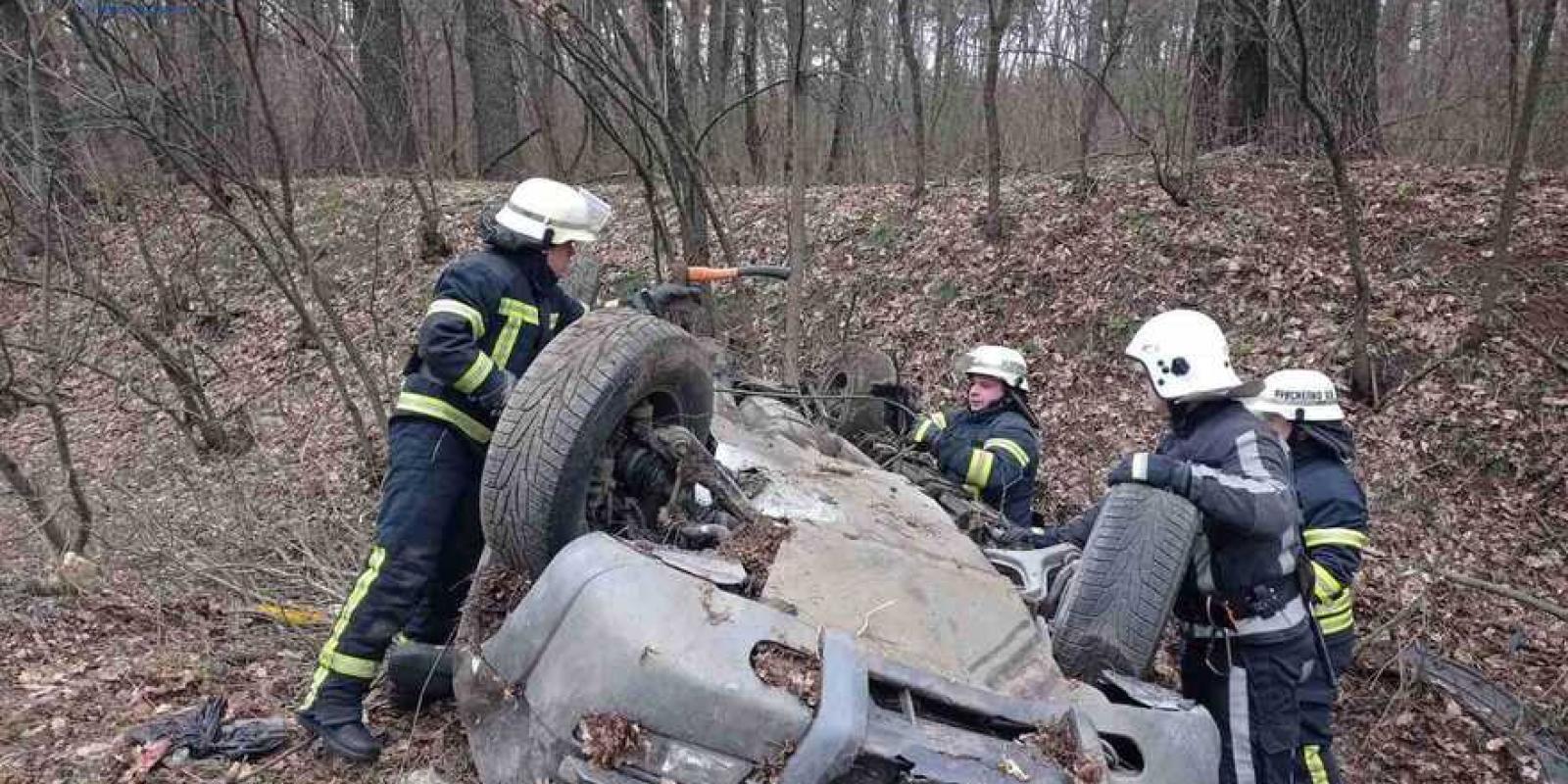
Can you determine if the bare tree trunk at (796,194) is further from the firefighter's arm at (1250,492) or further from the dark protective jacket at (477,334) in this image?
the firefighter's arm at (1250,492)

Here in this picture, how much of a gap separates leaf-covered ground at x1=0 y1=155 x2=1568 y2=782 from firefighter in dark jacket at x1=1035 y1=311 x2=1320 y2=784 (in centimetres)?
114

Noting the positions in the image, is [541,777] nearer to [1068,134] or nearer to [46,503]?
[46,503]

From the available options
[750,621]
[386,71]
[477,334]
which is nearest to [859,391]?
[477,334]

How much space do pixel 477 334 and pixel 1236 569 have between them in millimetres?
2700

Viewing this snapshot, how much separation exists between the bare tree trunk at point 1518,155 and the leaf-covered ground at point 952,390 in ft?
0.99

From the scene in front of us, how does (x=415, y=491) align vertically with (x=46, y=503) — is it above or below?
above

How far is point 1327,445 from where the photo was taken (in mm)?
4062

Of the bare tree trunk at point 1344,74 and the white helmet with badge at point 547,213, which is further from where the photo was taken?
the bare tree trunk at point 1344,74

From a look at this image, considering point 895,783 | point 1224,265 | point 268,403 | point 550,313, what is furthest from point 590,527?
point 268,403

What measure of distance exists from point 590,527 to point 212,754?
144cm

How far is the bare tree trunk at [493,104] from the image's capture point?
1371 cm

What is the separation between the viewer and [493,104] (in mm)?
13961

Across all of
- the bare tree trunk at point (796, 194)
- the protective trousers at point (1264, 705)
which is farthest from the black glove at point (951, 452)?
the bare tree trunk at point (796, 194)

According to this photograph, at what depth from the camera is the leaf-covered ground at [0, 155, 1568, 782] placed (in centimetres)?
423
